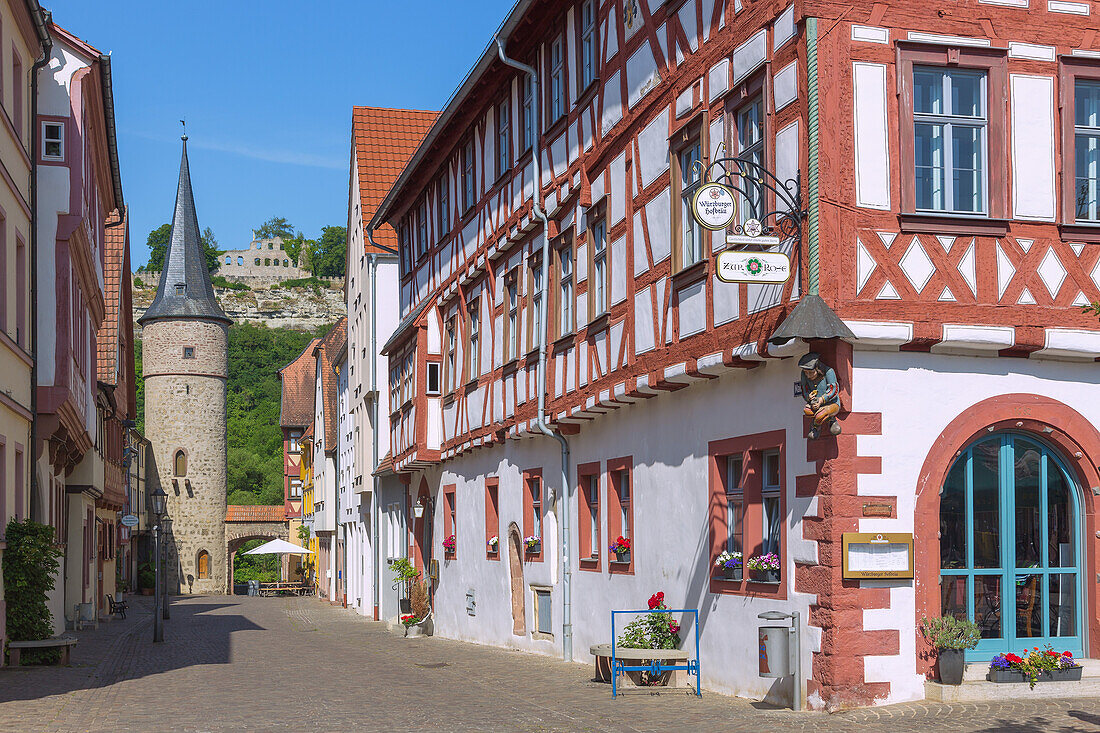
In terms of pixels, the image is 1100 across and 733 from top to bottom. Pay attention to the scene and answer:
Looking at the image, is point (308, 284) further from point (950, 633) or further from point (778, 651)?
point (950, 633)

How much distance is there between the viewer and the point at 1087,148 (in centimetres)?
1207

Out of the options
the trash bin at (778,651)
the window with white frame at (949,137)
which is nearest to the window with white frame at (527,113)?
the window with white frame at (949,137)

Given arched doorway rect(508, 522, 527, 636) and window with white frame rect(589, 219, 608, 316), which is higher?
window with white frame rect(589, 219, 608, 316)

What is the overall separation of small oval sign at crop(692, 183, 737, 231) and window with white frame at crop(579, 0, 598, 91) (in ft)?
18.7

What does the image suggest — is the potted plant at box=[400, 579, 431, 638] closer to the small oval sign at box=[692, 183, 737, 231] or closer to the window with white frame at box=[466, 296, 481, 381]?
the window with white frame at box=[466, 296, 481, 381]

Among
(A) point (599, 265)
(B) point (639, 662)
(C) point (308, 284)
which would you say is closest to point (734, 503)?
(B) point (639, 662)

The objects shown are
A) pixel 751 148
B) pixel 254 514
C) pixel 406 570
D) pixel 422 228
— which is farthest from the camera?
pixel 254 514

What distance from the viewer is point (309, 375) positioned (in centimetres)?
7112

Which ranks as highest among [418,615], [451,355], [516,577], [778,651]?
[451,355]

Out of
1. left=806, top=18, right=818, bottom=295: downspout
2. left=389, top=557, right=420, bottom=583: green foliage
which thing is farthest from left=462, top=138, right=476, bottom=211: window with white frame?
left=806, top=18, right=818, bottom=295: downspout

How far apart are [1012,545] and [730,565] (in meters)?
2.61

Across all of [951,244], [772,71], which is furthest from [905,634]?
[772,71]

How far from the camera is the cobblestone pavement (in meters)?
10.7

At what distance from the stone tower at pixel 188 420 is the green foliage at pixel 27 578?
4686cm
